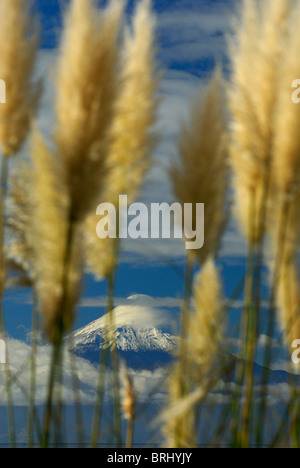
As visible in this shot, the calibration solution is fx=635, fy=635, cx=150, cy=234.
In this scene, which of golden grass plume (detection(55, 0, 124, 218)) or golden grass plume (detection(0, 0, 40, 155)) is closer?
golden grass plume (detection(55, 0, 124, 218))

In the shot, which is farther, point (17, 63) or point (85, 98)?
point (17, 63)

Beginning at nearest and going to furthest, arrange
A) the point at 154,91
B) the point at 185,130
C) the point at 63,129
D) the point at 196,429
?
1. the point at 63,129
2. the point at 196,429
3. the point at 185,130
4. the point at 154,91

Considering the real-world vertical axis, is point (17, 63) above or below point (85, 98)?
above

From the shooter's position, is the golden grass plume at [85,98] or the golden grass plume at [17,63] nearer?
the golden grass plume at [85,98]

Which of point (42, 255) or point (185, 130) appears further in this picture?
point (185, 130)

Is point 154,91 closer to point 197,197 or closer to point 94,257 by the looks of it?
point 197,197

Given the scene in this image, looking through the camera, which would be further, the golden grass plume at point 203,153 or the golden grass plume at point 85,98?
the golden grass plume at point 203,153

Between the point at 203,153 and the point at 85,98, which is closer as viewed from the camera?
the point at 85,98

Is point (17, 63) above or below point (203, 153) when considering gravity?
above

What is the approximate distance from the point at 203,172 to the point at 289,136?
1.88 ft
